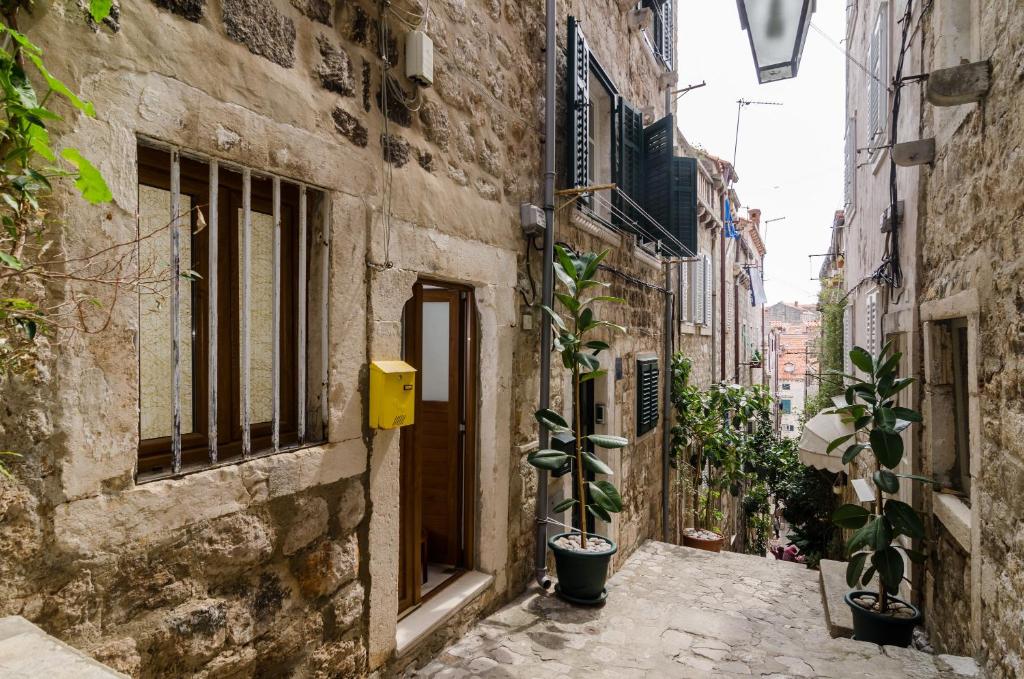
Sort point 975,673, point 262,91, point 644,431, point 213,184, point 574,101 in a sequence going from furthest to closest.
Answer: point 644,431 → point 574,101 → point 975,673 → point 262,91 → point 213,184

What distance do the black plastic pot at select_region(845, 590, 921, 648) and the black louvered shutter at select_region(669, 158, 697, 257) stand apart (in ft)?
13.7

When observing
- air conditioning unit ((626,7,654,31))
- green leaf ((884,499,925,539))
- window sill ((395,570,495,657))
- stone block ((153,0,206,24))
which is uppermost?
air conditioning unit ((626,7,654,31))

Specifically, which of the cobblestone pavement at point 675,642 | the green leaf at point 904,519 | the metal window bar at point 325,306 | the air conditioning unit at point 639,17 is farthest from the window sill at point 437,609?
the air conditioning unit at point 639,17

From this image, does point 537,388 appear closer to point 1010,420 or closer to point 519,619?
point 519,619

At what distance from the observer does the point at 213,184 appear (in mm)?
1972

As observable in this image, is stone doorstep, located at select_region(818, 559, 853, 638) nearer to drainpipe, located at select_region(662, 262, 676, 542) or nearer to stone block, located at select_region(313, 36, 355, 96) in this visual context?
drainpipe, located at select_region(662, 262, 676, 542)

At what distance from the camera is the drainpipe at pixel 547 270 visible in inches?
165

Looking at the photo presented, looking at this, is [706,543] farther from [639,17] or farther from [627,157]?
[639,17]

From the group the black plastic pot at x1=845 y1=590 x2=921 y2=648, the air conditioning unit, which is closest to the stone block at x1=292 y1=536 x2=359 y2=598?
the black plastic pot at x1=845 y1=590 x2=921 y2=648

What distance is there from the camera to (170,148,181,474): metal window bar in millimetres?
1853

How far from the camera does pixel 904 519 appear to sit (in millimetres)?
3807

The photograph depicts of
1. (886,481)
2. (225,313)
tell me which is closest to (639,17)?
(886,481)

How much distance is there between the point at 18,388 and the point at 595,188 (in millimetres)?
3523

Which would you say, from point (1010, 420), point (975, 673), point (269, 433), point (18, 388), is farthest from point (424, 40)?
point (975, 673)
